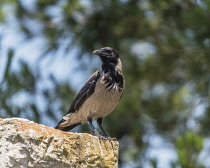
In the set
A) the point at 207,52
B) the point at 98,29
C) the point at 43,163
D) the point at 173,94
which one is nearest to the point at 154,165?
the point at 43,163

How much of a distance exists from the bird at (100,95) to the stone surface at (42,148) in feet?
6.27

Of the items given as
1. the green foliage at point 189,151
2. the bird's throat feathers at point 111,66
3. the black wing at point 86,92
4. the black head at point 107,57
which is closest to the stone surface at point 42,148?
the green foliage at point 189,151

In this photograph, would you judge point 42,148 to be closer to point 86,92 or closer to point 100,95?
point 100,95

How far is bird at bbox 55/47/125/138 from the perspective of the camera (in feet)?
18.0

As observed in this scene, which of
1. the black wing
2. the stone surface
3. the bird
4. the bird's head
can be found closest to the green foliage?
the bird

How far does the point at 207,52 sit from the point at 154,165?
2.73m

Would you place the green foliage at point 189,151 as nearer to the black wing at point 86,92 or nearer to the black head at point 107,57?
the black wing at point 86,92

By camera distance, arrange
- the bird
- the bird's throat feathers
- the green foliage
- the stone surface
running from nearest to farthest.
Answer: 1. the stone surface
2. the green foliage
3. the bird
4. the bird's throat feathers

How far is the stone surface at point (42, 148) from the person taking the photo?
3123mm

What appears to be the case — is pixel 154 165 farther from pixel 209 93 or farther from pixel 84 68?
pixel 84 68

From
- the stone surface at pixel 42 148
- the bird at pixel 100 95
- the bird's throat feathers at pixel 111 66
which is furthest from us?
the bird's throat feathers at pixel 111 66

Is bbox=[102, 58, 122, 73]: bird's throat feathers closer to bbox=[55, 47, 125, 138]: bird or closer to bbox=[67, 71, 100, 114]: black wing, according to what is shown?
bbox=[55, 47, 125, 138]: bird

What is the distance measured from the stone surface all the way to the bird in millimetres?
1913

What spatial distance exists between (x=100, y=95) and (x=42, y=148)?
2319 millimetres
